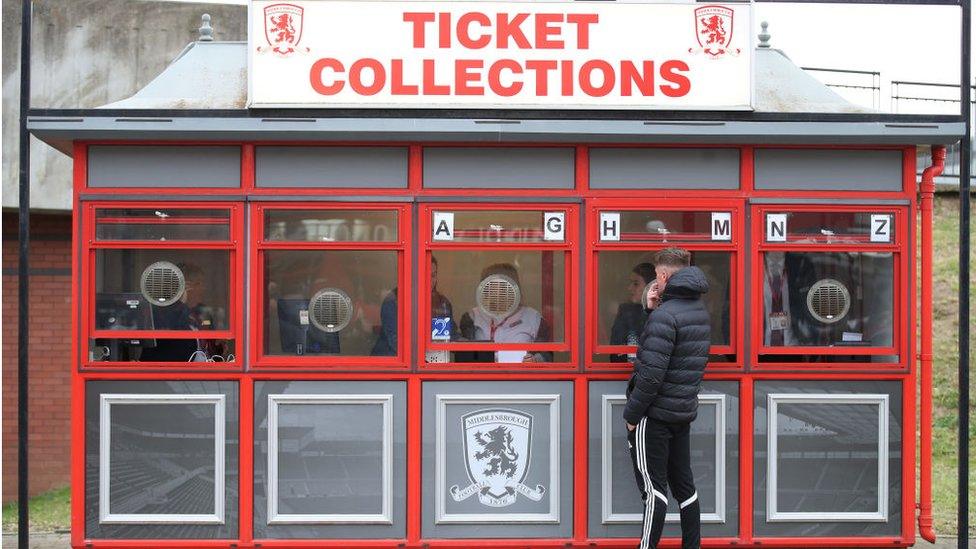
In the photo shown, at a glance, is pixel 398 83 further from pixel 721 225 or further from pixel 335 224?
pixel 721 225

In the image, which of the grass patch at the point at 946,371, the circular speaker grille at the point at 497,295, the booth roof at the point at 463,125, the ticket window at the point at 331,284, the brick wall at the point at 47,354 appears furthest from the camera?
the brick wall at the point at 47,354

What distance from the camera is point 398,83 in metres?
6.40

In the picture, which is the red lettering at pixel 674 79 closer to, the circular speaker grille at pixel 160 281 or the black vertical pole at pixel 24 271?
the circular speaker grille at pixel 160 281

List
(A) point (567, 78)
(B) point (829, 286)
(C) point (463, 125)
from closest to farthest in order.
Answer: (C) point (463, 125) < (A) point (567, 78) < (B) point (829, 286)

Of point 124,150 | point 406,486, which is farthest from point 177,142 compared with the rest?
point 406,486

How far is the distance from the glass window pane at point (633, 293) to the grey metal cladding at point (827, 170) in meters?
0.57

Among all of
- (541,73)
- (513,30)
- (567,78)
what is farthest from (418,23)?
(567,78)

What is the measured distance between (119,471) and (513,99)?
3290mm

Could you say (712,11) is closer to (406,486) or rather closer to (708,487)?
(708,487)

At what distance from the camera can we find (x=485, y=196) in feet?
21.3

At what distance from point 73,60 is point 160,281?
4.40 meters

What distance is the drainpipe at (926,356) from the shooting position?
21.7ft

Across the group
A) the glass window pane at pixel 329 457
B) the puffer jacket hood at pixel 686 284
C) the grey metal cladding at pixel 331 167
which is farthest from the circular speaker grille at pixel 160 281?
the puffer jacket hood at pixel 686 284

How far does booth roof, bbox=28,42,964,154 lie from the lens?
Answer: 247 inches
